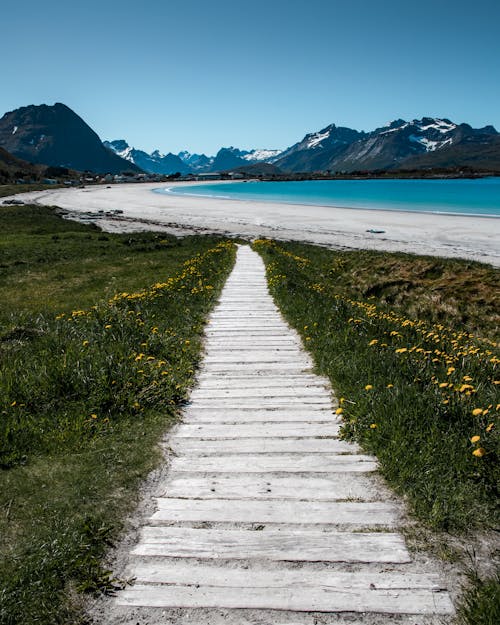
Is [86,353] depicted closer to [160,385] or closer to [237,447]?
[160,385]

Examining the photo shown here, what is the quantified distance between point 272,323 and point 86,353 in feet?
17.5

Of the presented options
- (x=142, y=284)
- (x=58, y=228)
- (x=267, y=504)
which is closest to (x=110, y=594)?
(x=267, y=504)

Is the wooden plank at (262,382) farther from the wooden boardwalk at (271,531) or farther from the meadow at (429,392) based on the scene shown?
the wooden boardwalk at (271,531)

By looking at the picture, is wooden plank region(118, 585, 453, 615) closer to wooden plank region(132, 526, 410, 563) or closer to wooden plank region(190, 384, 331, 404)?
wooden plank region(132, 526, 410, 563)

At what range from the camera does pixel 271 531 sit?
4258mm

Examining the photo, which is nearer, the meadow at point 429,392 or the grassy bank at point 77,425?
the grassy bank at point 77,425

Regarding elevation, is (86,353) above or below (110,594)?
above

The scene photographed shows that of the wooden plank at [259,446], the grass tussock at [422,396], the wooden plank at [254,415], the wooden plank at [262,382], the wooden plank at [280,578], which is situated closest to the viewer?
the wooden plank at [280,578]

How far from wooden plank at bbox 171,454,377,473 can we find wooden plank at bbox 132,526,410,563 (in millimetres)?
1066

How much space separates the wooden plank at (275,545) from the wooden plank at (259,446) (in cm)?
149

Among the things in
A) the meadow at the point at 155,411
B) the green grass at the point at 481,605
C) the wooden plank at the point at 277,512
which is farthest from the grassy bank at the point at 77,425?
the green grass at the point at 481,605

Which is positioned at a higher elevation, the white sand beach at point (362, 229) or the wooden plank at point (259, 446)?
the white sand beach at point (362, 229)

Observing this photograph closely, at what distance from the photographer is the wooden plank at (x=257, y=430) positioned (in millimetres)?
6156

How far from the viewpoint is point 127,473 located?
17.2 feet
